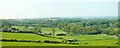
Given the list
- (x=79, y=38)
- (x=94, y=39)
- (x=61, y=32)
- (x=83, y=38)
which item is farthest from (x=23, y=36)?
(x=94, y=39)

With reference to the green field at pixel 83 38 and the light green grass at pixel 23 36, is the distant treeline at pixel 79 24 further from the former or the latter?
the light green grass at pixel 23 36

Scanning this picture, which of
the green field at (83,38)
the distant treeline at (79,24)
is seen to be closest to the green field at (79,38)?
the green field at (83,38)

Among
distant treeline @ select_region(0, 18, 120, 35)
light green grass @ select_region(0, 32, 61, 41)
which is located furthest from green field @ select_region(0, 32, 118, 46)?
distant treeline @ select_region(0, 18, 120, 35)

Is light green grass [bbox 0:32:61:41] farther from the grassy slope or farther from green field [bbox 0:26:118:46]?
the grassy slope

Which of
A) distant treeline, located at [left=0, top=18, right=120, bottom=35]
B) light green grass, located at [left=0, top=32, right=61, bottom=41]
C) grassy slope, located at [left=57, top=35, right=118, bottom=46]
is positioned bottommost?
grassy slope, located at [left=57, top=35, right=118, bottom=46]

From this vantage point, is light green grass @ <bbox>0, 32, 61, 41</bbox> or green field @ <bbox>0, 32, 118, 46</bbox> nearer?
green field @ <bbox>0, 32, 118, 46</bbox>

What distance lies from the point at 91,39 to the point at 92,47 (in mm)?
1094

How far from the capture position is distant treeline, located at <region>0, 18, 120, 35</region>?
380 inches

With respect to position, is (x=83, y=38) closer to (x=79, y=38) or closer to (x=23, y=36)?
(x=79, y=38)

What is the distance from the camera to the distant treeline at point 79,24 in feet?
31.7

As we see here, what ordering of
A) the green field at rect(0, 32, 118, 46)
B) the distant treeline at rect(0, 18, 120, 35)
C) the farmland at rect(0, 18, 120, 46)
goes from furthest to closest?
the distant treeline at rect(0, 18, 120, 35) < the farmland at rect(0, 18, 120, 46) < the green field at rect(0, 32, 118, 46)

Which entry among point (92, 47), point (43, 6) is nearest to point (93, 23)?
point (92, 47)

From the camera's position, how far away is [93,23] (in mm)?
10156

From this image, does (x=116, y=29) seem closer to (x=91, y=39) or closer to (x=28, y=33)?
(x=91, y=39)
